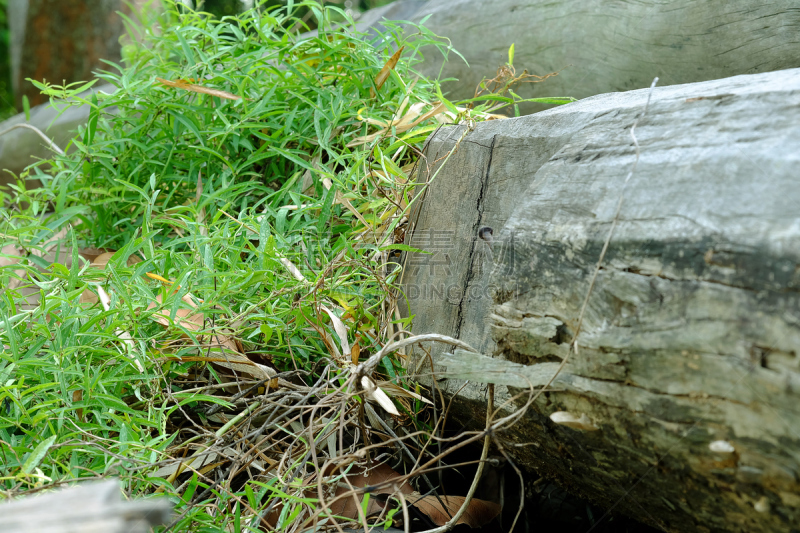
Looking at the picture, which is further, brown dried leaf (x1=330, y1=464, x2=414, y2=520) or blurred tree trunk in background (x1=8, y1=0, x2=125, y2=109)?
blurred tree trunk in background (x1=8, y1=0, x2=125, y2=109)

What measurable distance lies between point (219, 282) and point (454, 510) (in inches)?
31.9

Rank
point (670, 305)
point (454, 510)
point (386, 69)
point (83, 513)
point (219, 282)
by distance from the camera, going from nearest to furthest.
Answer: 1. point (83, 513)
2. point (670, 305)
3. point (454, 510)
4. point (219, 282)
5. point (386, 69)

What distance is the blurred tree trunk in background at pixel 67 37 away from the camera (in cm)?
528

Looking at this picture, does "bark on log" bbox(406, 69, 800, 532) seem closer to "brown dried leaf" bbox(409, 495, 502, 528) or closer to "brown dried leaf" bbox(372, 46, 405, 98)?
"brown dried leaf" bbox(409, 495, 502, 528)

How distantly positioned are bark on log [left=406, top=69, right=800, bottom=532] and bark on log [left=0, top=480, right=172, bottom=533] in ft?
1.99

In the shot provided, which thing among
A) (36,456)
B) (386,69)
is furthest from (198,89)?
(36,456)

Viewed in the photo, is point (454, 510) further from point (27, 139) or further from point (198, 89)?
point (27, 139)

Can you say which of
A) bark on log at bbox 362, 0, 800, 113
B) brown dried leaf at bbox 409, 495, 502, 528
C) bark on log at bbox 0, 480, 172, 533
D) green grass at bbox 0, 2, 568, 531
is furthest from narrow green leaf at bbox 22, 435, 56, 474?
bark on log at bbox 362, 0, 800, 113

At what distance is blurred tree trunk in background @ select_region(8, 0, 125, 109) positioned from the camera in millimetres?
5277

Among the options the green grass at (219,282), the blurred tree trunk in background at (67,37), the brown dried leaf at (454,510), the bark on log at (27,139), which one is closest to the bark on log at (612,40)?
the green grass at (219,282)

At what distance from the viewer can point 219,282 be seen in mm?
1472

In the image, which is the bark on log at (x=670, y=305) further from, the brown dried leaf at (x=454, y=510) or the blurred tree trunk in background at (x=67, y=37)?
the blurred tree trunk in background at (x=67, y=37)

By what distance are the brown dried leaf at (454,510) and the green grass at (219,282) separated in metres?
0.16

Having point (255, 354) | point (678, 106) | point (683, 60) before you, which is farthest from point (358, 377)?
point (683, 60)
